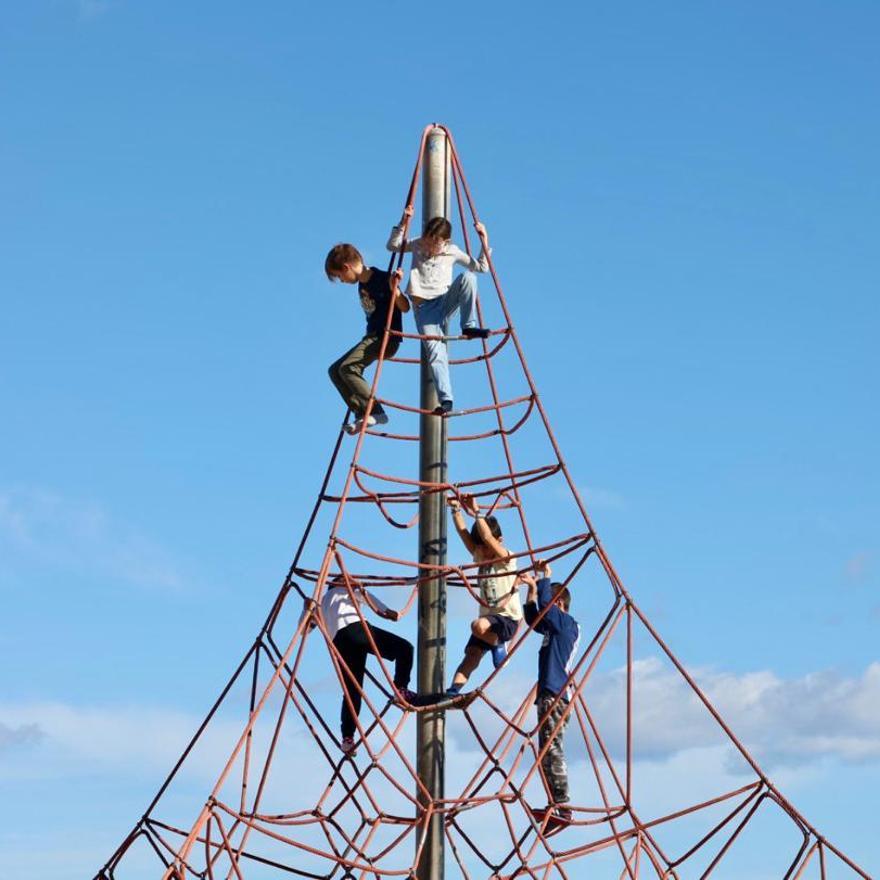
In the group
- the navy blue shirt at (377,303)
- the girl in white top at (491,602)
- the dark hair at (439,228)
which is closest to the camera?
the girl in white top at (491,602)

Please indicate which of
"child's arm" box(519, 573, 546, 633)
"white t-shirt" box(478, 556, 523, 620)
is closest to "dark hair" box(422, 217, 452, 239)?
"white t-shirt" box(478, 556, 523, 620)

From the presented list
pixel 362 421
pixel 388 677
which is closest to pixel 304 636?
pixel 388 677

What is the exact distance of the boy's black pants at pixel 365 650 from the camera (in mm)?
19172

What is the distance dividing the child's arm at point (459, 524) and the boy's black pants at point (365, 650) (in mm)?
1165

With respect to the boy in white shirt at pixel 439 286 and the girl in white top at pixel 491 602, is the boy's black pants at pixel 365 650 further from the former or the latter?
the boy in white shirt at pixel 439 286

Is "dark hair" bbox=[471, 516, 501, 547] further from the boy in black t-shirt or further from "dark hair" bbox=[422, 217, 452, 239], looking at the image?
"dark hair" bbox=[422, 217, 452, 239]

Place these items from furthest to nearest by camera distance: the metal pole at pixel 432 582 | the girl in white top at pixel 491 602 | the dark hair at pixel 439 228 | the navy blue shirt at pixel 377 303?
1. the navy blue shirt at pixel 377 303
2. the dark hair at pixel 439 228
3. the girl in white top at pixel 491 602
4. the metal pole at pixel 432 582

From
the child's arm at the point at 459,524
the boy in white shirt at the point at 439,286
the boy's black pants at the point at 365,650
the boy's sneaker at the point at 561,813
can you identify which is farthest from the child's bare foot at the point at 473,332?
the boy's sneaker at the point at 561,813

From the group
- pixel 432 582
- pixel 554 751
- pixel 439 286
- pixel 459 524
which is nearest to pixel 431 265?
pixel 439 286

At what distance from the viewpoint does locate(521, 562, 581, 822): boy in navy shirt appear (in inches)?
745

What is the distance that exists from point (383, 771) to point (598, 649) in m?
2.38

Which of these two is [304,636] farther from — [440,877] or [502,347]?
[502,347]

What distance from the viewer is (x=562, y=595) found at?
19.2 m

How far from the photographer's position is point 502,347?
2034 cm
